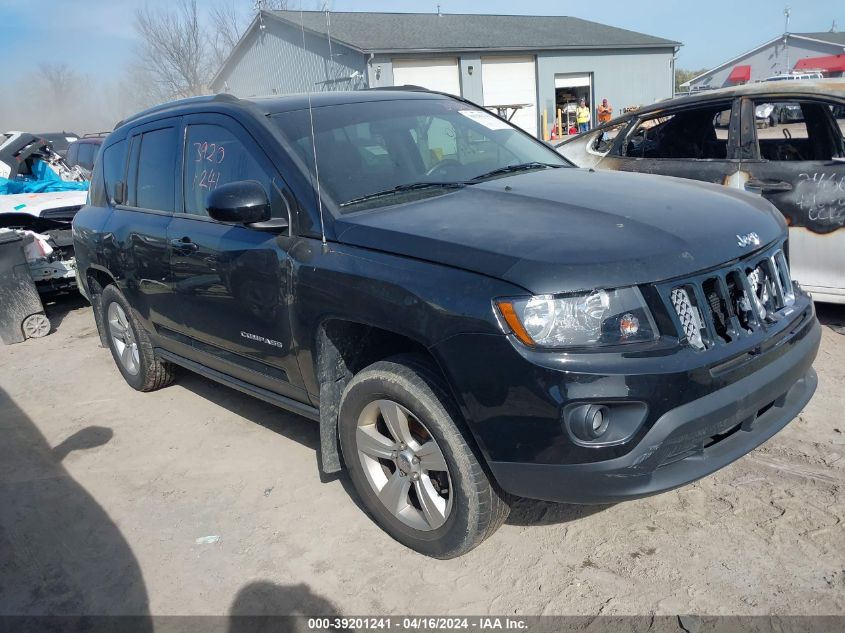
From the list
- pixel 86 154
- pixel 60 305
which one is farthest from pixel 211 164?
pixel 86 154

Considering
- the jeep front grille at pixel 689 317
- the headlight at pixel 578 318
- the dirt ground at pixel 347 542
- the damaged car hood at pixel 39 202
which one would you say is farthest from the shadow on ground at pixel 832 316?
the damaged car hood at pixel 39 202

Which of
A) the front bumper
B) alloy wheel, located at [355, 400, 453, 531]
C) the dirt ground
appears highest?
the front bumper

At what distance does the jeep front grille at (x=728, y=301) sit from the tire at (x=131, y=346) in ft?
12.5

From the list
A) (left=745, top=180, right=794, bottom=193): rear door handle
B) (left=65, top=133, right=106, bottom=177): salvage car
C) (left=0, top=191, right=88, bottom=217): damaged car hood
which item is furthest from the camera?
(left=65, top=133, right=106, bottom=177): salvage car

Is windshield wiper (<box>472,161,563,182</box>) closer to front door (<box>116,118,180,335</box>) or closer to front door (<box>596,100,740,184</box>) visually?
front door (<box>116,118,180,335</box>)

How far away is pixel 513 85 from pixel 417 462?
2878 cm

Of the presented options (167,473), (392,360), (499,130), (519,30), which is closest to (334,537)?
(392,360)

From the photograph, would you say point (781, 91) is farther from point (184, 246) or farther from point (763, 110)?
point (184, 246)

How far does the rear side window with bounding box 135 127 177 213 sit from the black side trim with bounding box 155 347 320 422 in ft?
3.21

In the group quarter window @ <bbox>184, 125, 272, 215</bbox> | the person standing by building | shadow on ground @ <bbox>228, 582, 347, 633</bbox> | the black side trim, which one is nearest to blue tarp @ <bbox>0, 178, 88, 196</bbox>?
the black side trim

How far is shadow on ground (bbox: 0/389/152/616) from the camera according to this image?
303 cm

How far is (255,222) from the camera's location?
10.8ft

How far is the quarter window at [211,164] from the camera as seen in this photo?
11.6 ft

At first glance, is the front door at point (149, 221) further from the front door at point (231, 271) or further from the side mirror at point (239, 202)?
the side mirror at point (239, 202)
